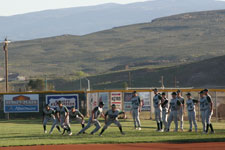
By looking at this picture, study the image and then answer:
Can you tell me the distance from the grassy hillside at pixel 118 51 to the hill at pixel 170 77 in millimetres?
20837

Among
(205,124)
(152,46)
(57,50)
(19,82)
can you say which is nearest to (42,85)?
(19,82)

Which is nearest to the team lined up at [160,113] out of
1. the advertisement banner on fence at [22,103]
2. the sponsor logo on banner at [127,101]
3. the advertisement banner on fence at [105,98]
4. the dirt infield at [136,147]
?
the dirt infield at [136,147]

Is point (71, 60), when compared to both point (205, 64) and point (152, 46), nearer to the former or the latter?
→ point (152, 46)

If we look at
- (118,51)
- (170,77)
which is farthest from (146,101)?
(118,51)

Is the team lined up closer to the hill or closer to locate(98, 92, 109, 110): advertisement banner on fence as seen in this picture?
locate(98, 92, 109, 110): advertisement banner on fence

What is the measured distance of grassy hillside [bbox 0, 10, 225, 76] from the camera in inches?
5315

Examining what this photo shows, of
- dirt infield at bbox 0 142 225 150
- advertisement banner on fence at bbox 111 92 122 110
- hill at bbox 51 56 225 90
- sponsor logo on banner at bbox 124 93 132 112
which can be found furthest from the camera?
hill at bbox 51 56 225 90

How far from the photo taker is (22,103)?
43.3 meters

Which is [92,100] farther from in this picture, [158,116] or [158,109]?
[158,116]

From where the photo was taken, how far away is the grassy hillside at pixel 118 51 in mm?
135000

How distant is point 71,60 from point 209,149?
13633cm

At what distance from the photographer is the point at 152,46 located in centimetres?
16125

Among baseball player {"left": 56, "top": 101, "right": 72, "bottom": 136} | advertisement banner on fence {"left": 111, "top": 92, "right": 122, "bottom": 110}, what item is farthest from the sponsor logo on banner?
baseball player {"left": 56, "top": 101, "right": 72, "bottom": 136}

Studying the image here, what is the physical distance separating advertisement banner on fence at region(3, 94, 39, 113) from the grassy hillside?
80.9 metres
